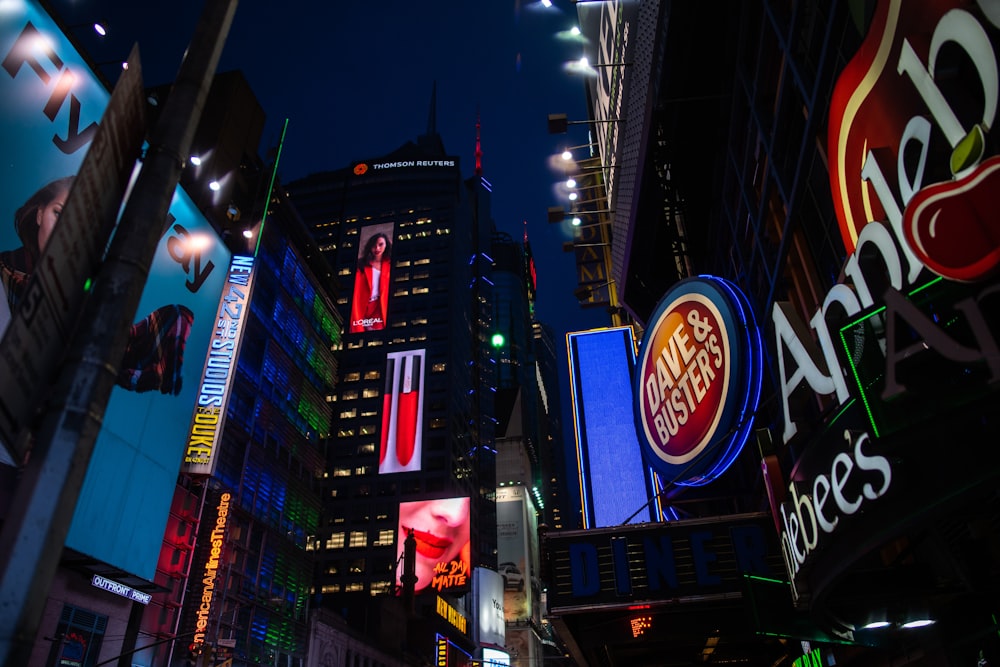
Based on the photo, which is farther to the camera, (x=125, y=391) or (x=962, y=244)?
(x=125, y=391)

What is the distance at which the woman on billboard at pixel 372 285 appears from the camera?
80812 mm

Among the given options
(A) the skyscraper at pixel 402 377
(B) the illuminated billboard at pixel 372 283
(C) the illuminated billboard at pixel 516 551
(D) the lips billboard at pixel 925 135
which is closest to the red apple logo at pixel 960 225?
(D) the lips billboard at pixel 925 135

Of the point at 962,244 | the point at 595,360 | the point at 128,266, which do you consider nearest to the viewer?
the point at 128,266

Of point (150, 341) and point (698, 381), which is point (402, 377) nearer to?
point (150, 341)

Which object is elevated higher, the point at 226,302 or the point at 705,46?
the point at 226,302

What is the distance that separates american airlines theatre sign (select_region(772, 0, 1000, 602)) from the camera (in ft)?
14.6

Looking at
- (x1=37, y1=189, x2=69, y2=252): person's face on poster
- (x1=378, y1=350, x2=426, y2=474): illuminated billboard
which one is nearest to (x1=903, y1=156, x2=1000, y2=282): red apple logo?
(x1=37, y1=189, x2=69, y2=252): person's face on poster

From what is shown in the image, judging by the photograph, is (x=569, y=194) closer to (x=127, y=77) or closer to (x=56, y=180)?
(x=56, y=180)

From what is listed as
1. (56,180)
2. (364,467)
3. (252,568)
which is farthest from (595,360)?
(364,467)

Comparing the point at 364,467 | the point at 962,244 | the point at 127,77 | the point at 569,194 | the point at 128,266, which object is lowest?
the point at 128,266

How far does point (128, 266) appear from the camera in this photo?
3.73m

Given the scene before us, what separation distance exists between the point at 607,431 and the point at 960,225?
15.6 meters

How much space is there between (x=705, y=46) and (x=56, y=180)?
78.3 feet

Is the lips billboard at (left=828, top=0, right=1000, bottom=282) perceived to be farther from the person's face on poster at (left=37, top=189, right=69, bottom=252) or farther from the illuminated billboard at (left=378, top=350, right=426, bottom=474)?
the illuminated billboard at (left=378, top=350, right=426, bottom=474)
